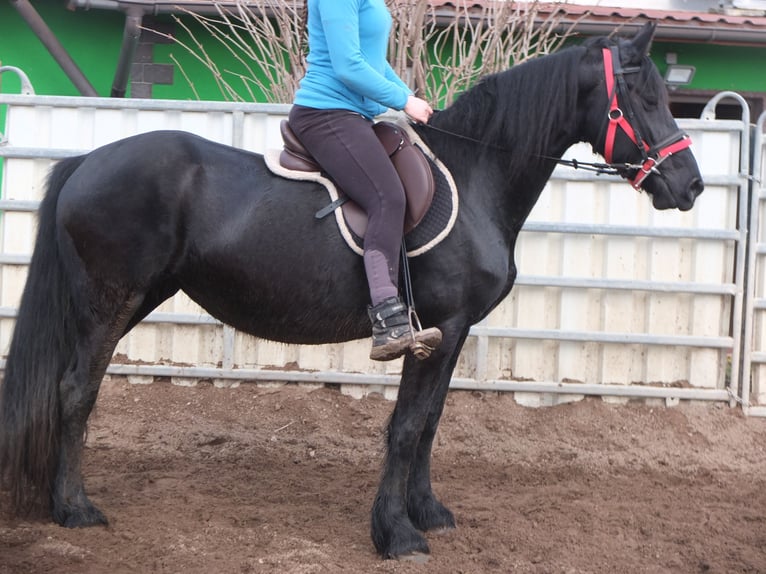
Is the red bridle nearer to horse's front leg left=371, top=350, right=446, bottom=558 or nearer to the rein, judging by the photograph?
the rein

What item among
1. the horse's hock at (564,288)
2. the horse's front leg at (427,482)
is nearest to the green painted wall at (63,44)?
the horse's hock at (564,288)

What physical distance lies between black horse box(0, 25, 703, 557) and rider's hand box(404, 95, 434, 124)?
27 centimetres

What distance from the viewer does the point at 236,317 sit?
4.52 metres

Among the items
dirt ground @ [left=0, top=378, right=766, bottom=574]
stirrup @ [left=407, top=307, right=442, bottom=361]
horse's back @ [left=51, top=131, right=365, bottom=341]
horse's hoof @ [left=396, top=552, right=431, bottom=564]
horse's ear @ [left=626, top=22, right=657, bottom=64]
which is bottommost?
horse's hoof @ [left=396, top=552, right=431, bottom=564]

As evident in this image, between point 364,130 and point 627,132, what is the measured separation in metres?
1.27

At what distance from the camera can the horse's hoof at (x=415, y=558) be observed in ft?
13.8

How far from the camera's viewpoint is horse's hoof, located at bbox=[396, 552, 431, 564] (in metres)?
4.22

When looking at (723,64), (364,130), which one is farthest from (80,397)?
(723,64)

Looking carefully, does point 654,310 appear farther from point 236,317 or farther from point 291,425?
point 236,317

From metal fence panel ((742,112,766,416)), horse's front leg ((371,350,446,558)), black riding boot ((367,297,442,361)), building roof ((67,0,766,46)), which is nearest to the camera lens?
black riding boot ((367,297,442,361))

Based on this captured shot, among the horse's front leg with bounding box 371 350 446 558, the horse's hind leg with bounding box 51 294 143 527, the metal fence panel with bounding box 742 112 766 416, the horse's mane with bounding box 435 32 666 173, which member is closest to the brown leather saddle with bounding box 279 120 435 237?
the horse's mane with bounding box 435 32 666 173

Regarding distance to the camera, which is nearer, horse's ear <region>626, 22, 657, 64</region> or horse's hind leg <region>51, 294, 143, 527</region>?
horse's ear <region>626, 22, 657, 64</region>

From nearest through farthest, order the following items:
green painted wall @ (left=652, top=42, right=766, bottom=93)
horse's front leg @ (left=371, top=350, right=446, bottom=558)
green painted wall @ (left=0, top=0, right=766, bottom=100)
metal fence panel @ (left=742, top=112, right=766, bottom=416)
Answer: horse's front leg @ (left=371, top=350, right=446, bottom=558), metal fence panel @ (left=742, top=112, right=766, bottom=416), green painted wall @ (left=0, top=0, right=766, bottom=100), green painted wall @ (left=652, top=42, right=766, bottom=93)

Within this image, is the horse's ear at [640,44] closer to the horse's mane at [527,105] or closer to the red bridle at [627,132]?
the red bridle at [627,132]
